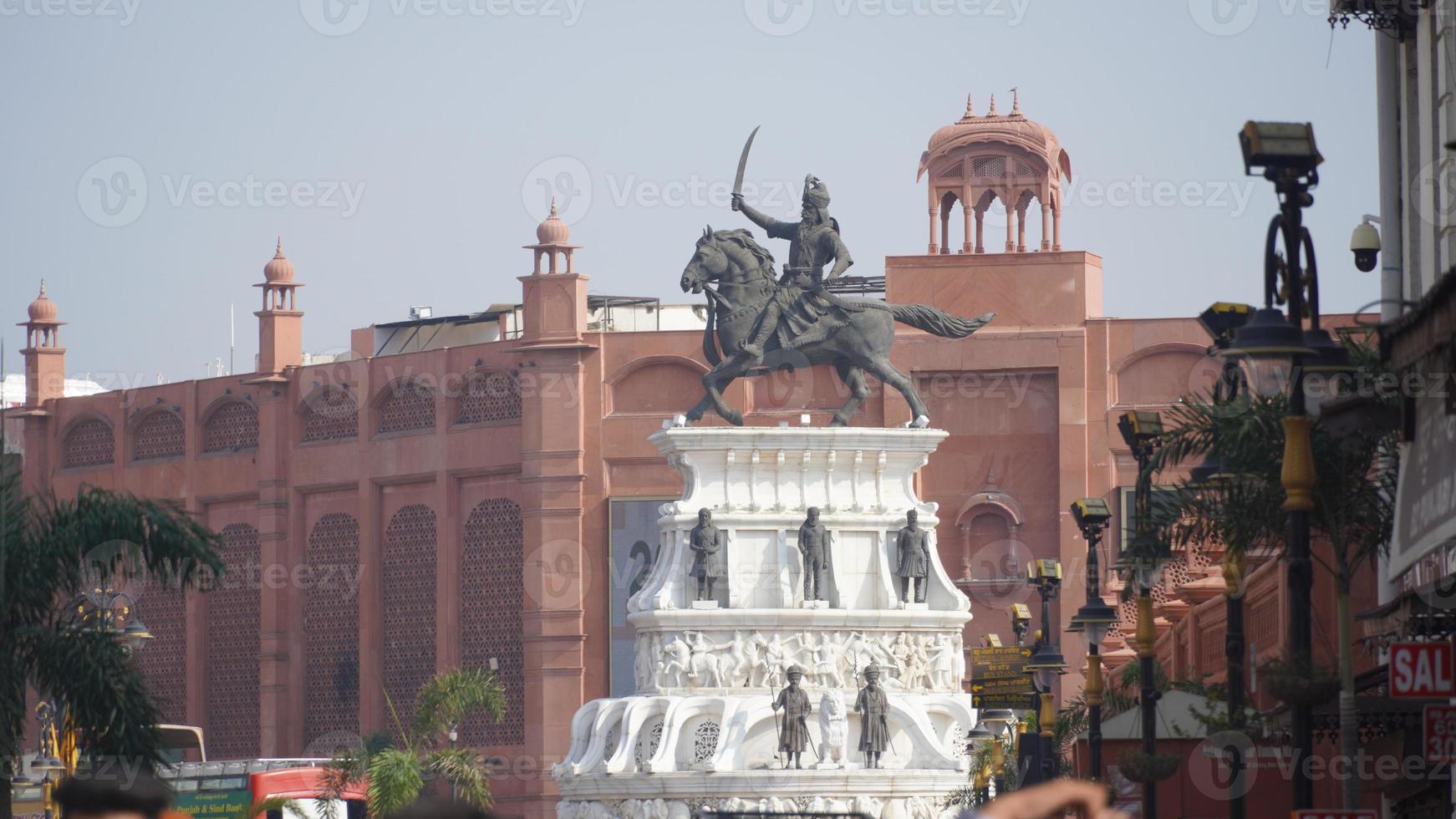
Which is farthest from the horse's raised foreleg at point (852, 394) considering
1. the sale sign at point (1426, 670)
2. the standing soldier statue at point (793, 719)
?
the sale sign at point (1426, 670)

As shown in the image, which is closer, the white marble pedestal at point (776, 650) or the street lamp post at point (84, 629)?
the street lamp post at point (84, 629)

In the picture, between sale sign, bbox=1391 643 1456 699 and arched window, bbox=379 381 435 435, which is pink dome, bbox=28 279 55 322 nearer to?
arched window, bbox=379 381 435 435

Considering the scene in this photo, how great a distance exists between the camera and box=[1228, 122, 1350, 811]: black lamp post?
60.8ft

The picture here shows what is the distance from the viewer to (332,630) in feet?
275

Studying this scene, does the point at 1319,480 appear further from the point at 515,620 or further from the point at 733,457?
the point at 515,620

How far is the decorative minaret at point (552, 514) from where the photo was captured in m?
76.4

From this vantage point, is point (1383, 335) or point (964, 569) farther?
point (964, 569)

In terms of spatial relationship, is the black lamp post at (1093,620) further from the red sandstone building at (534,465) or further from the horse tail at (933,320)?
the red sandstone building at (534,465)

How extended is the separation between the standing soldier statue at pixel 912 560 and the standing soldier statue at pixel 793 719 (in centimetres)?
476

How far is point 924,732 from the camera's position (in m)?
53.8

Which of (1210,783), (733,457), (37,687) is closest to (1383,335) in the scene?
(37,687)

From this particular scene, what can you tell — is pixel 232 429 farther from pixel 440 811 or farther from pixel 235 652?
pixel 440 811

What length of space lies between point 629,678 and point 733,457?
770 inches

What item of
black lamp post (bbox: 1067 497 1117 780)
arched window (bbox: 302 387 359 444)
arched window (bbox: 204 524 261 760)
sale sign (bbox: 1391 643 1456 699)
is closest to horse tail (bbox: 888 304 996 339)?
black lamp post (bbox: 1067 497 1117 780)
